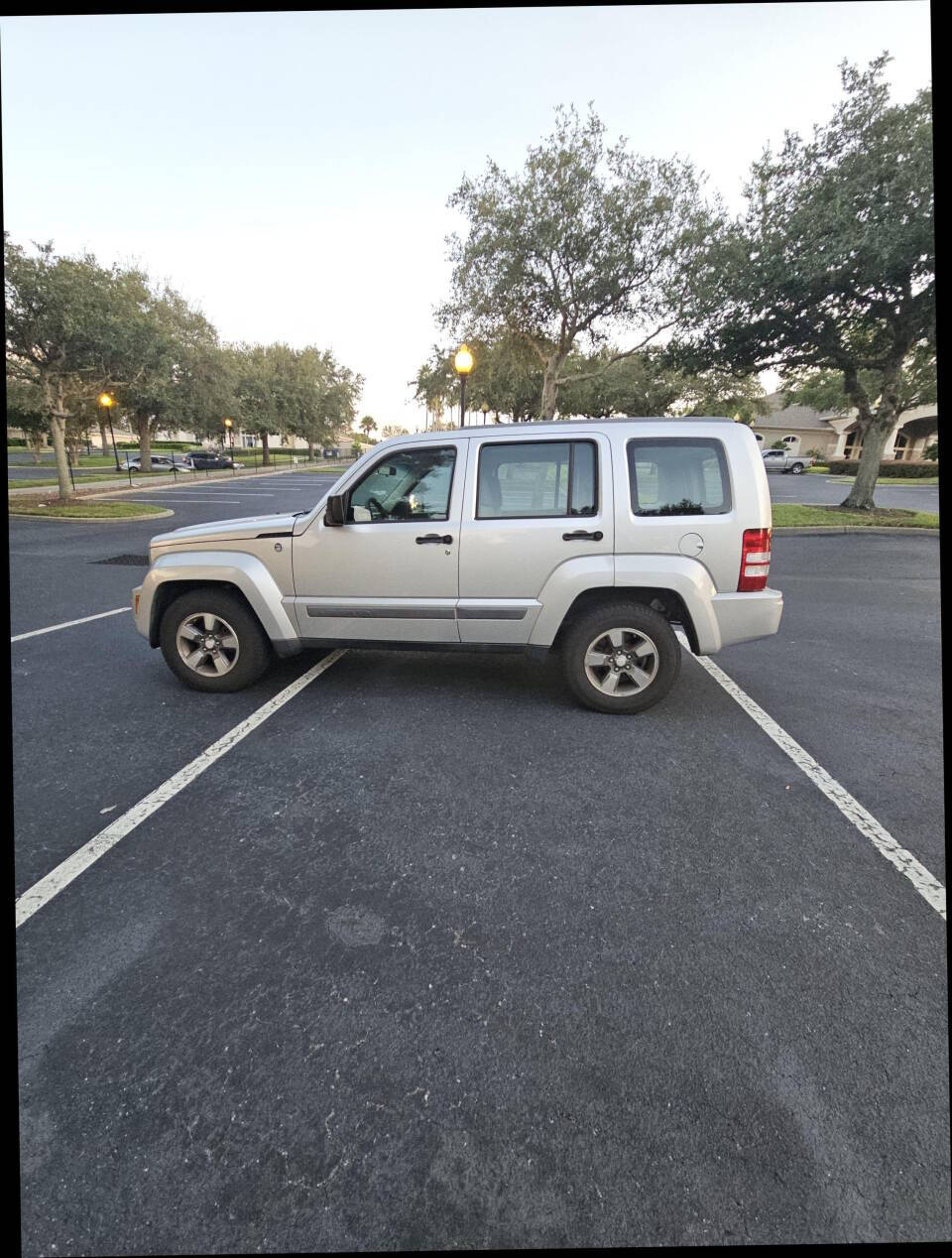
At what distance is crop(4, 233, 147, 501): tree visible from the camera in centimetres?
1551

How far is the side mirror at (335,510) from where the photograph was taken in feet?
14.6

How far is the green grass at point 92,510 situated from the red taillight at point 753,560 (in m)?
16.9

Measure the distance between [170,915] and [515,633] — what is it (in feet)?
9.02

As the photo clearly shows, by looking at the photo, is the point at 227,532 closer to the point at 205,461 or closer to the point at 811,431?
the point at 205,461

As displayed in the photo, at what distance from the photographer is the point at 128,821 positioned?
10.6ft

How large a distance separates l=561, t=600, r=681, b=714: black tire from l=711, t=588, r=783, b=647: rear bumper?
0.35 m

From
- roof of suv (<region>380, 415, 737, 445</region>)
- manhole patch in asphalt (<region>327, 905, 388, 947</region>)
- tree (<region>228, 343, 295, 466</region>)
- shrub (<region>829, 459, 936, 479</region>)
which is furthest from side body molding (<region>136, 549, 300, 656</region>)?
tree (<region>228, 343, 295, 466</region>)

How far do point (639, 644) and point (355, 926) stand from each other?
2732mm

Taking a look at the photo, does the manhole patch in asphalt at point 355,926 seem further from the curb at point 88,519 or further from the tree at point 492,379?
the tree at point 492,379

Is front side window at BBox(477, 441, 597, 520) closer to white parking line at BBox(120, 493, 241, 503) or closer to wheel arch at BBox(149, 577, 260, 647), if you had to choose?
Answer: wheel arch at BBox(149, 577, 260, 647)

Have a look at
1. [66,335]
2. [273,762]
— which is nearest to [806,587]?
[273,762]

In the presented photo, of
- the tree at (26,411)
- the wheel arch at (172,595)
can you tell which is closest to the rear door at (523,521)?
the wheel arch at (172,595)

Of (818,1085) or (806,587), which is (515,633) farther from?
(806,587)

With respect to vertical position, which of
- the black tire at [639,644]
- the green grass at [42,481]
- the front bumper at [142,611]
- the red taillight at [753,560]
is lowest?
the black tire at [639,644]
